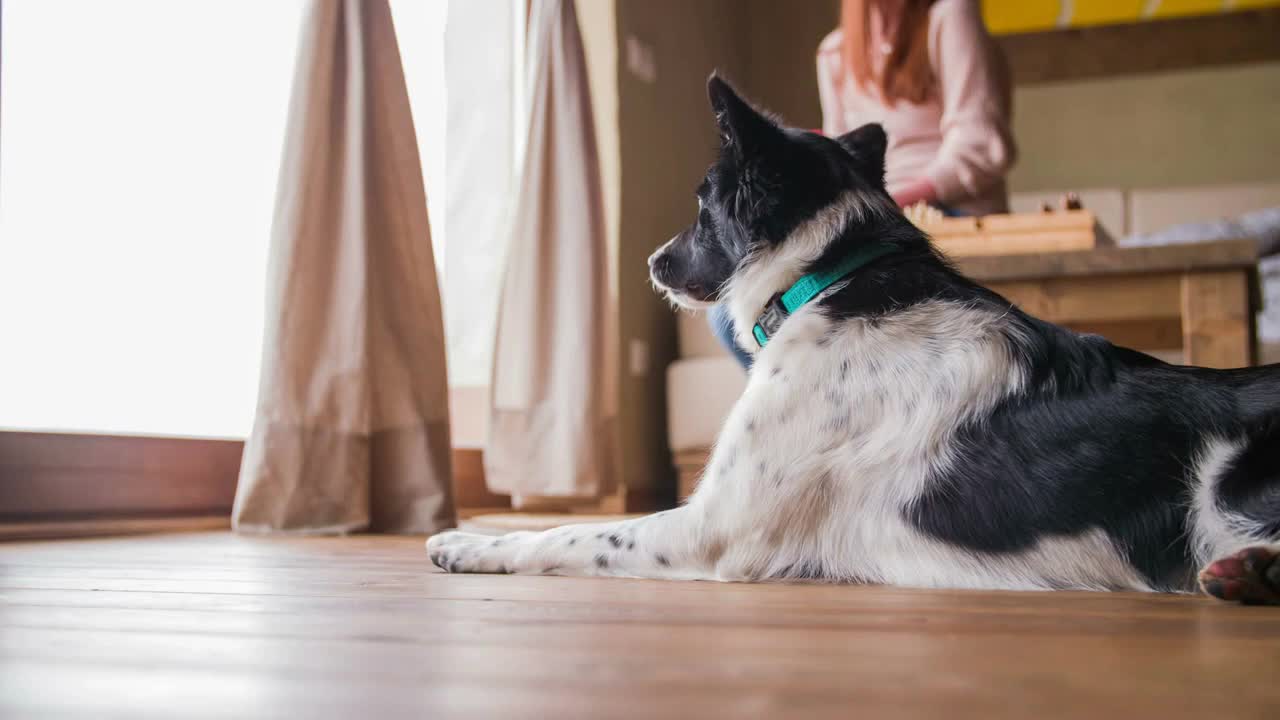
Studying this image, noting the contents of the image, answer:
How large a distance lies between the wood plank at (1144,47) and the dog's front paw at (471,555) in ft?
21.1

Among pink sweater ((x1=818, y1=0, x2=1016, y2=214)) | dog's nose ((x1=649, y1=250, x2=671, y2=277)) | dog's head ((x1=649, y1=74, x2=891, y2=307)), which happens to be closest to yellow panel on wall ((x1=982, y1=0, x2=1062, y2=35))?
pink sweater ((x1=818, y1=0, x2=1016, y2=214))

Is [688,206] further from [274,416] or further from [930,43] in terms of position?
[274,416]

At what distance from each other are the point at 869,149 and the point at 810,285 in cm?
36

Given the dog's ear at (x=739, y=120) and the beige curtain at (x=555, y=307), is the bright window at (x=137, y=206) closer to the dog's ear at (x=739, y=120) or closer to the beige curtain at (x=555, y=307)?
the beige curtain at (x=555, y=307)

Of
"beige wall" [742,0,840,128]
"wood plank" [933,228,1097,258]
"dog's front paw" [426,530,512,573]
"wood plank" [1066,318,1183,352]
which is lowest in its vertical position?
"dog's front paw" [426,530,512,573]

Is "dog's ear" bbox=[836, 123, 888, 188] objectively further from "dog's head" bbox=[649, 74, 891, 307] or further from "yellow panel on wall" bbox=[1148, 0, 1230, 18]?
"yellow panel on wall" bbox=[1148, 0, 1230, 18]

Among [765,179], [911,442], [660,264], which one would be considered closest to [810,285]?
[765,179]

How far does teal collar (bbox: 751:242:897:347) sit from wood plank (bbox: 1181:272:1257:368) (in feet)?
3.70

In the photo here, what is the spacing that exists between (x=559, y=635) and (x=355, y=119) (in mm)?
1979

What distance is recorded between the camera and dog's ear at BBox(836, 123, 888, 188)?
5.70ft

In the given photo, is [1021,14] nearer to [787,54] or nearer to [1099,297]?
[787,54]

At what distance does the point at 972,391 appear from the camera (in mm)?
1399

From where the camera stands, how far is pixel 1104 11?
6.75 meters

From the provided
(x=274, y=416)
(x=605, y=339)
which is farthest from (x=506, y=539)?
(x=605, y=339)
